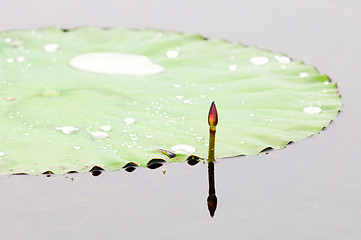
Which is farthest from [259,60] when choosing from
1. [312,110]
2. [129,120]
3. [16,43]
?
[16,43]

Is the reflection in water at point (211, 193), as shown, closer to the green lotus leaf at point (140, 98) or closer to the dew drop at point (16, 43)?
the green lotus leaf at point (140, 98)

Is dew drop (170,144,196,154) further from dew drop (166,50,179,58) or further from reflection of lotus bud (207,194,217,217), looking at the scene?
dew drop (166,50,179,58)

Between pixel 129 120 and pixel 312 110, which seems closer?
pixel 129 120

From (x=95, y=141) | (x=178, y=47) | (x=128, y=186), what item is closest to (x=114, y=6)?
(x=178, y=47)

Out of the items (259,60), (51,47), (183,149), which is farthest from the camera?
(51,47)

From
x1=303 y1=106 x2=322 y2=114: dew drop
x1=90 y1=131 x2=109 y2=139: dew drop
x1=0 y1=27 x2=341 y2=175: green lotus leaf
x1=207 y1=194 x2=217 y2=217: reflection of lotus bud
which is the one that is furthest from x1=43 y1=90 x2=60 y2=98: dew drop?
x1=303 y1=106 x2=322 y2=114: dew drop

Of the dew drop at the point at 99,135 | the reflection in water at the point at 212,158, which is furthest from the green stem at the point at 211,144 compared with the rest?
the dew drop at the point at 99,135

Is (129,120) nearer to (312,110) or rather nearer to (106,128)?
(106,128)
